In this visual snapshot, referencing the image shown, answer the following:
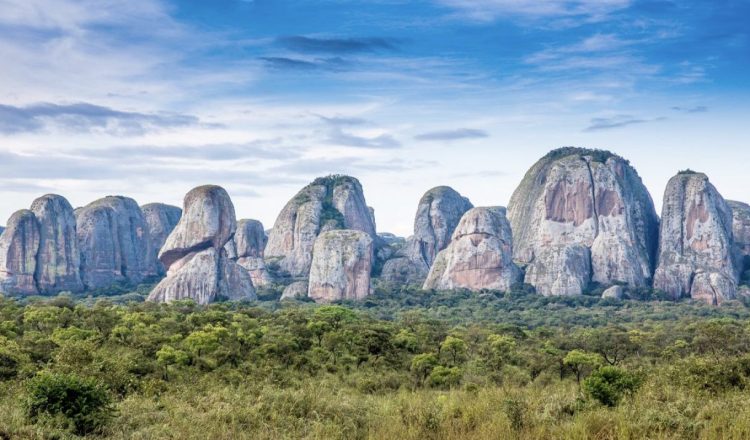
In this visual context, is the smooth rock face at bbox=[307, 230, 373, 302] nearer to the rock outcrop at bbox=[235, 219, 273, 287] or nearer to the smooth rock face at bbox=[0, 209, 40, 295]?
the rock outcrop at bbox=[235, 219, 273, 287]

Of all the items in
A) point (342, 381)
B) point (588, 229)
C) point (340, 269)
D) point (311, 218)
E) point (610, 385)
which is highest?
point (311, 218)

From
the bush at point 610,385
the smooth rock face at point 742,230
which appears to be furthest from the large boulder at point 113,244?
the bush at point 610,385

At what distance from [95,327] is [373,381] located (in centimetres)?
1547

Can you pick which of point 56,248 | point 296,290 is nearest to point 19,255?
point 56,248

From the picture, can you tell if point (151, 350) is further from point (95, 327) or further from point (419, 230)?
point (419, 230)

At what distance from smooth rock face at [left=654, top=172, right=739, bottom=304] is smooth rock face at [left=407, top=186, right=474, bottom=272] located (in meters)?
48.9

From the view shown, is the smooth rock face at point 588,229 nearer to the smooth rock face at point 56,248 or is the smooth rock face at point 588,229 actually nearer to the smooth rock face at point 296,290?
the smooth rock face at point 296,290

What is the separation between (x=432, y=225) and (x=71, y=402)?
135327 millimetres

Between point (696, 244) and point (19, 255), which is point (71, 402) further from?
point (19, 255)

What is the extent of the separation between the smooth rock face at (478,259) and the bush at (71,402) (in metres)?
94.5

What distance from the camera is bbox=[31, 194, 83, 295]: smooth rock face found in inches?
4432

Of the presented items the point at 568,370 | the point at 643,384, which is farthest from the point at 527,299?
the point at 643,384

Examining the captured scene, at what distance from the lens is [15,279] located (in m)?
109

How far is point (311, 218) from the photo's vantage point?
131750 mm
